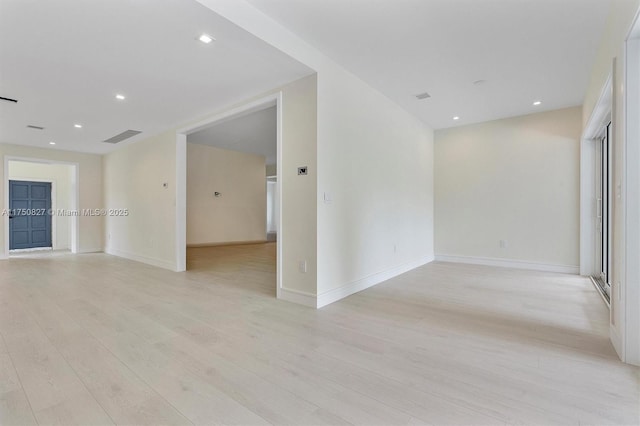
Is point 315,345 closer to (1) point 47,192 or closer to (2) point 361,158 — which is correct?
(2) point 361,158

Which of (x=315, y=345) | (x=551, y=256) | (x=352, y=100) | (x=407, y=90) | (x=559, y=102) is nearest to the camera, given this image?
(x=315, y=345)

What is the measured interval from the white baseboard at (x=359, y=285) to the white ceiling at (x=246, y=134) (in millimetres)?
3091

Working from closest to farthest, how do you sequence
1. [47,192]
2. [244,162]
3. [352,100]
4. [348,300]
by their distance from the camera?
[348,300], [352,100], [47,192], [244,162]

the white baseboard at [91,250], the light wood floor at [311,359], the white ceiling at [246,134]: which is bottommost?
the light wood floor at [311,359]

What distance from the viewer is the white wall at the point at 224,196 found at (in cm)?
831

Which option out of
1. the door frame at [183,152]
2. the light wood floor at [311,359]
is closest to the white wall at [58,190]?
the door frame at [183,152]

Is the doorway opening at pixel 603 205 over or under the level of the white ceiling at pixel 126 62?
under

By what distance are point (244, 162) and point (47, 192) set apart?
573cm

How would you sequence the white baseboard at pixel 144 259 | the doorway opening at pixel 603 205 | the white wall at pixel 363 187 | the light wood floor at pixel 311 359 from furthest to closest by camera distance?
the white baseboard at pixel 144 259 < the doorway opening at pixel 603 205 < the white wall at pixel 363 187 < the light wood floor at pixel 311 359

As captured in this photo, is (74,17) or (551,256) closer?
(74,17)

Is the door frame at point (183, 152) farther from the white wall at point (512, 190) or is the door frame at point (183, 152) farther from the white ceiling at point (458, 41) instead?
the white wall at point (512, 190)

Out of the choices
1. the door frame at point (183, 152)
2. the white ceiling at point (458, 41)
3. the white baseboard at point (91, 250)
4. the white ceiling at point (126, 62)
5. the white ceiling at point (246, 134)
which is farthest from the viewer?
the white baseboard at point (91, 250)

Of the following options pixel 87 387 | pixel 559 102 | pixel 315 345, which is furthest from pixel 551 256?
pixel 87 387

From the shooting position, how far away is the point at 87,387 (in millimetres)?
1675
